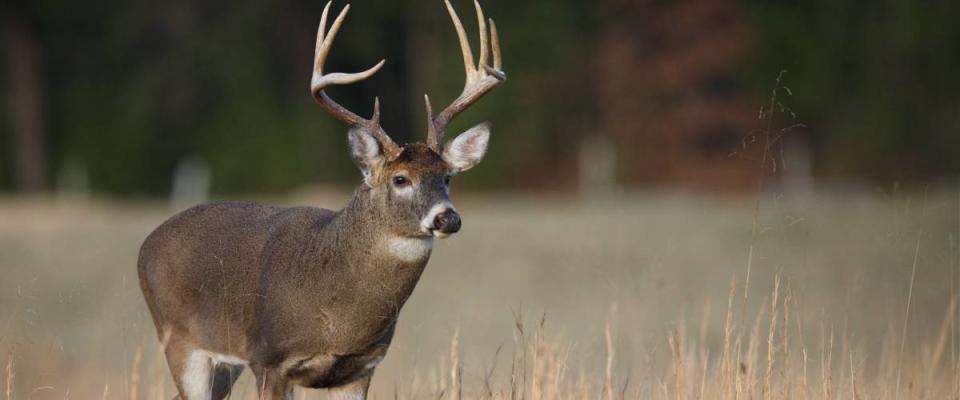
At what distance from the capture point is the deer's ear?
801 cm

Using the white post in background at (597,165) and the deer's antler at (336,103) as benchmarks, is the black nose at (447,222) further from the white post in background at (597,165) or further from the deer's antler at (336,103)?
the white post in background at (597,165)

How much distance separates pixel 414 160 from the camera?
776 cm

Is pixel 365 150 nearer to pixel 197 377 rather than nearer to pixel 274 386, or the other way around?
pixel 274 386

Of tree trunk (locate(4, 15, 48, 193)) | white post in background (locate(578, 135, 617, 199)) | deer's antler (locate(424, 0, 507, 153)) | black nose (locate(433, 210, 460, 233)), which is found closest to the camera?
black nose (locate(433, 210, 460, 233))

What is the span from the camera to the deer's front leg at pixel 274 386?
773cm

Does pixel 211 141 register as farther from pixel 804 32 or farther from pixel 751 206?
pixel 751 206

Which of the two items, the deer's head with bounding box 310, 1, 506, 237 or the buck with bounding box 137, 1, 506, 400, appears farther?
the buck with bounding box 137, 1, 506, 400

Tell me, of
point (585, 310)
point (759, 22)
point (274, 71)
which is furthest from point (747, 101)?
point (585, 310)

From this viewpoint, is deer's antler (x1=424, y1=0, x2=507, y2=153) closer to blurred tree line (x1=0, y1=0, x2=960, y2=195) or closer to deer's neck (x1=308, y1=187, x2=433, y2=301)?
deer's neck (x1=308, y1=187, x2=433, y2=301)

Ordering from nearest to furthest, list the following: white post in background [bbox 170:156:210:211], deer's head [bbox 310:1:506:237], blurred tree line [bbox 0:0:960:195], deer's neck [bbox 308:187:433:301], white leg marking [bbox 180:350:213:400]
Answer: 1. deer's head [bbox 310:1:506:237]
2. deer's neck [bbox 308:187:433:301]
3. white leg marking [bbox 180:350:213:400]
4. blurred tree line [bbox 0:0:960:195]
5. white post in background [bbox 170:156:210:211]

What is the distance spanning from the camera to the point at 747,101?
30.8 meters

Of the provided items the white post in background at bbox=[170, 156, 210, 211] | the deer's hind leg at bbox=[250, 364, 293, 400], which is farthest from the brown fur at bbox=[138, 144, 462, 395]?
the white post in background at bbox=[170, 156, 210, 211]

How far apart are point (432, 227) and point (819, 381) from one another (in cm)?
194

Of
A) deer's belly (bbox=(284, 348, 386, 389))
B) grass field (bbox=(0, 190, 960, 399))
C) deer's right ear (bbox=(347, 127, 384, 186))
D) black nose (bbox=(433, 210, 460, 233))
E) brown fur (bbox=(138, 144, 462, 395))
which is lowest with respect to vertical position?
grass field (bbox=(0, 190, 960, 399))
